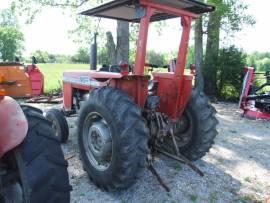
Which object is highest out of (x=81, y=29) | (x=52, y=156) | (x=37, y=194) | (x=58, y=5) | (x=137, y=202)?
(x=58, y=5)

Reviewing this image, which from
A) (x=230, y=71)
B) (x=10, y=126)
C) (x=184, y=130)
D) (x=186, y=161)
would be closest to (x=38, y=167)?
(x=10, y=126)

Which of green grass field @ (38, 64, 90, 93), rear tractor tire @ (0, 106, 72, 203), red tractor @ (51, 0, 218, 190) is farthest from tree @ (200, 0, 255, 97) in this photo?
rear tractor tire @ (0, 106, 72, 203)

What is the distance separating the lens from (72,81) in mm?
4938

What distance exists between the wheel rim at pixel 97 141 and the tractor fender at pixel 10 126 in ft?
5.69

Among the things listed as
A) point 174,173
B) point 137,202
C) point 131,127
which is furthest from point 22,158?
point 174,173

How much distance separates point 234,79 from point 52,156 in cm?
1032

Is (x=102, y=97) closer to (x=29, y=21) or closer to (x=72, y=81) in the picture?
(x=72, y=81)

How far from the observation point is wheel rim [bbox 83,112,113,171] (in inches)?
133

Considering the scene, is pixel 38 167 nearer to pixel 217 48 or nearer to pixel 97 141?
pixel 97 141

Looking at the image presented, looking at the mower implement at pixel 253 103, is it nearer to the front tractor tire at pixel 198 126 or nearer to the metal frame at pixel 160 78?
the front tractor tire at pixel 198 126

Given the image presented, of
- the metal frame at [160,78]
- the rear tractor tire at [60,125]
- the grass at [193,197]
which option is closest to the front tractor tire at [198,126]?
the metal frame at [160,78]

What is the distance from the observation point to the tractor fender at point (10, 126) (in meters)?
1.60

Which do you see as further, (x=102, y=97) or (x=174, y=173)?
(x=174, y=173)

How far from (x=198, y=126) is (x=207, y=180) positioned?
0.69 m
